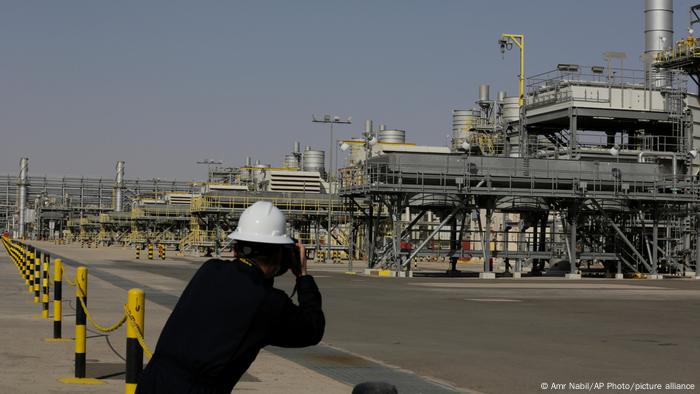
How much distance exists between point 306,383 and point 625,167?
4769cm

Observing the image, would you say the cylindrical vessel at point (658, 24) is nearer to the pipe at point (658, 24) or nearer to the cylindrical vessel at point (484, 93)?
the pipe at point (658, 24)

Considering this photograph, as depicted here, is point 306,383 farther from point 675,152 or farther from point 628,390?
point 675,152

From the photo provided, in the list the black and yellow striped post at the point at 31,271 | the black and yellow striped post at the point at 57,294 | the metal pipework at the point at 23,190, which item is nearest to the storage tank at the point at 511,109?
the black and yellow striped post at the point at 31,271

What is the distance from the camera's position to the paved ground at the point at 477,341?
46.1 feet

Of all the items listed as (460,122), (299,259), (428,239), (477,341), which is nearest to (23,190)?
(460,122)

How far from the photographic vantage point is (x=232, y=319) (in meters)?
5.06

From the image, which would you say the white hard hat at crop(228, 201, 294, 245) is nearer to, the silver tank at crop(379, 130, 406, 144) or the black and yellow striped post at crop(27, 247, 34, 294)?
the black and yellow striped post at crop(27, 247, 34, 294)

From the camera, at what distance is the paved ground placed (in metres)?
14.1

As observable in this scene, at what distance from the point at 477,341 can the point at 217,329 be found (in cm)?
1464

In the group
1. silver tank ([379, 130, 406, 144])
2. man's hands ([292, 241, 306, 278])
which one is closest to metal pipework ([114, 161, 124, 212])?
silver tank ([379, 130, 406, 144])

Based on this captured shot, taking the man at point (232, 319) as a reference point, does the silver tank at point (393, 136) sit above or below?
above

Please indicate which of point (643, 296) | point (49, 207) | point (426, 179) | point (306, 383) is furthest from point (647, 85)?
point (49, 207)

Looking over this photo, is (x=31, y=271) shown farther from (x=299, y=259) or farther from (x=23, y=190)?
(x=23, y=190)

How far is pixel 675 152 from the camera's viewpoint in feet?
211
